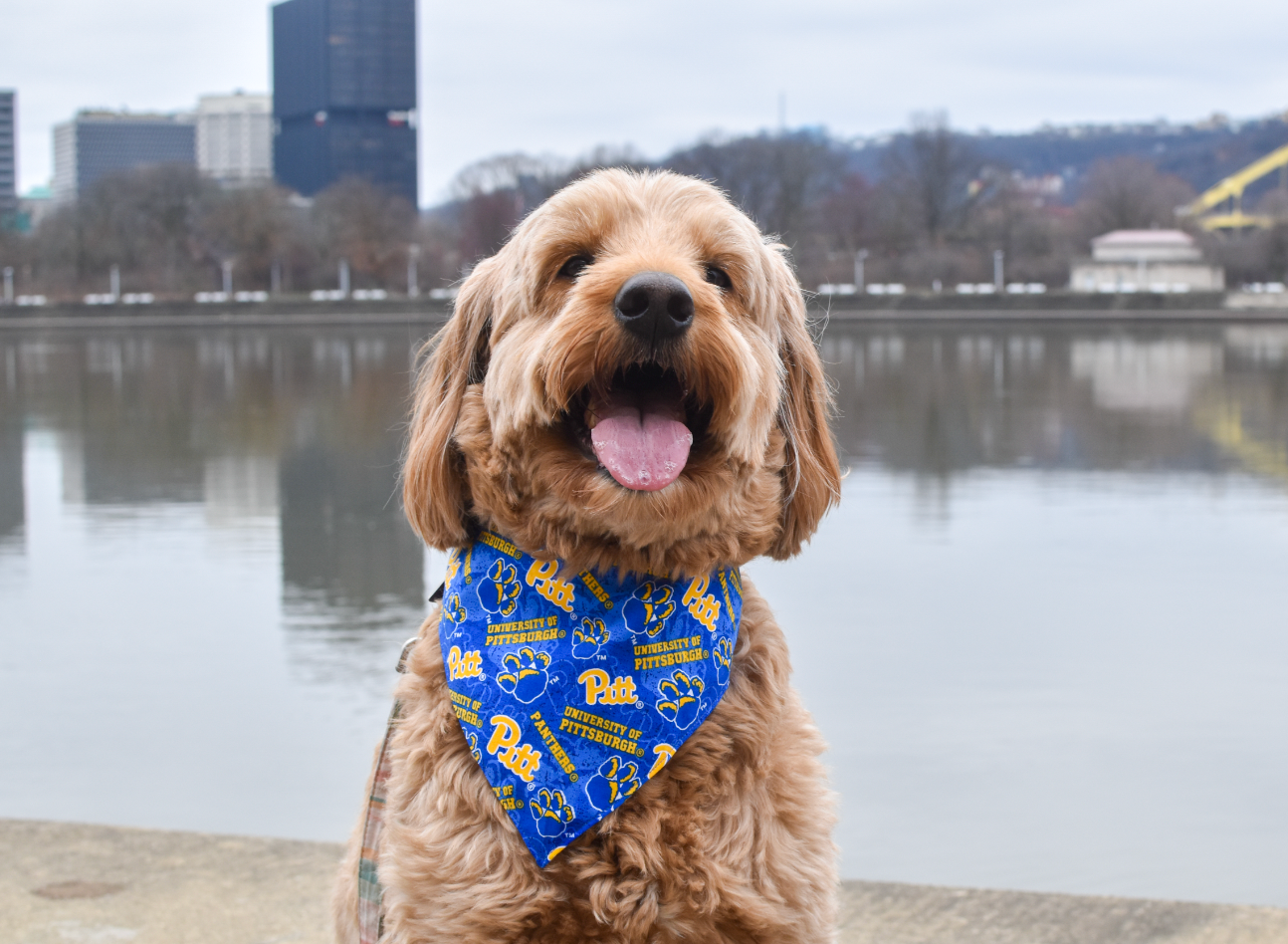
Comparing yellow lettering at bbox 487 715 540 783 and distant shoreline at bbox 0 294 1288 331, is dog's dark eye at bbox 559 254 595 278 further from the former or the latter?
distant shoreline at bbox 0 294 1288 331

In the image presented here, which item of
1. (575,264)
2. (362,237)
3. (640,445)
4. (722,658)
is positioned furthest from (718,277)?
(362,237)

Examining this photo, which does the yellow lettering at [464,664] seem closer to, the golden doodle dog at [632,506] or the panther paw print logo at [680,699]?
the golden doodle dog at [632,506]

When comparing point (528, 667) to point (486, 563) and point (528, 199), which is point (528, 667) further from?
point (528, 199)

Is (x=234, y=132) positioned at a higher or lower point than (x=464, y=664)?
higher

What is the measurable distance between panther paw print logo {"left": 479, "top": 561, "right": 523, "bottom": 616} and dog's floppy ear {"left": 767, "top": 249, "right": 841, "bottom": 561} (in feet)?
1.54

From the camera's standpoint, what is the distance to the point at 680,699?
2432mm

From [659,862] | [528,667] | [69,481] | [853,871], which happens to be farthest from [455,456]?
[69,481]

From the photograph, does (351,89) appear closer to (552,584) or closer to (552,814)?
(552,584)

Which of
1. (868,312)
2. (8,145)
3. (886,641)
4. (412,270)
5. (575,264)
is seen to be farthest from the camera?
(8,145)

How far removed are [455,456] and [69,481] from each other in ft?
39.2

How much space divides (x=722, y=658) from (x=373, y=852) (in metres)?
0.73

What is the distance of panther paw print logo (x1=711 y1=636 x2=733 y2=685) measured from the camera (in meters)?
2.47

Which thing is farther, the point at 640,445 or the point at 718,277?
the point at 718,277

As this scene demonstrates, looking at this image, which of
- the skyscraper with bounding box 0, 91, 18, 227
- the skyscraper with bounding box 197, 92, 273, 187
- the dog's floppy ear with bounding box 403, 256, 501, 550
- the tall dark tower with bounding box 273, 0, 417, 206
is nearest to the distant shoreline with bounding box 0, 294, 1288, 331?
the tall dark tower with bounding box 273, 0, 417, 206
